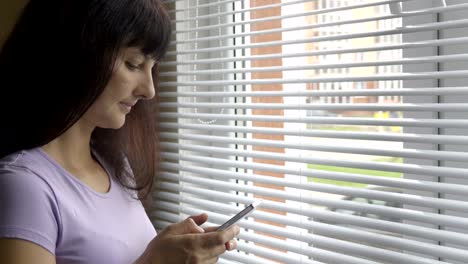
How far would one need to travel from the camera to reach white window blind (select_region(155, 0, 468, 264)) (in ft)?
2.95

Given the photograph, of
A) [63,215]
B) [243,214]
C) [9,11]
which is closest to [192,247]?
[243,214]

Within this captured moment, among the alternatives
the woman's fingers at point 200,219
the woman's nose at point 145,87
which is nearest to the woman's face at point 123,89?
the woman's nose at point 145,87

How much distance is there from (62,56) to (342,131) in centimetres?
51

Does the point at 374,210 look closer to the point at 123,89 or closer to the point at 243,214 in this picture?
the point at 243,214

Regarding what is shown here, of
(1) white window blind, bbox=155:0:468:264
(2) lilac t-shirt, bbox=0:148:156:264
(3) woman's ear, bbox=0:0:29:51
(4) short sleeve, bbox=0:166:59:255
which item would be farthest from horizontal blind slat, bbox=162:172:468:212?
(3) woman's ear, bbox=0:0:29:51

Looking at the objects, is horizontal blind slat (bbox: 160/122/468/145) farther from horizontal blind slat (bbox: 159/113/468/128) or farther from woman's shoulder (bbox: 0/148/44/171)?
woman's shoulder (bbox: 0/148/44/171)

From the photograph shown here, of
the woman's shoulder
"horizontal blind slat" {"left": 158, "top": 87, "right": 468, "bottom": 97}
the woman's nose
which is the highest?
the woman's nose

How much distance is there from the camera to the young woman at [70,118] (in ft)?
3.11

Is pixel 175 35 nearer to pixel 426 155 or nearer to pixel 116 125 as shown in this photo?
pixel 116 125

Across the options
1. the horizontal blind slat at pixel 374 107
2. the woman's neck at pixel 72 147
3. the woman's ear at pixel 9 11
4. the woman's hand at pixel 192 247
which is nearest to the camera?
the horizontal blind slat at pixel 374 107

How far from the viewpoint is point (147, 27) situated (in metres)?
1.01

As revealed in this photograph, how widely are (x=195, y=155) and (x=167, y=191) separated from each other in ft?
0.46

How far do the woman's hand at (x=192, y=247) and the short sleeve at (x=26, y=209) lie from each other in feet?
0.59

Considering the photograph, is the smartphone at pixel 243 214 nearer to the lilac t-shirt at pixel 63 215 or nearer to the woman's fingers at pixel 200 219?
the woman's fingers at pixel 200 219
